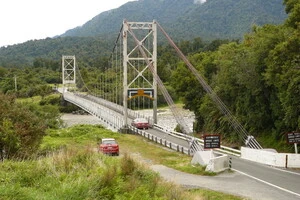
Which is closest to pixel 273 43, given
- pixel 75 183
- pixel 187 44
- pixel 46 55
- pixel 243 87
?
pixel 243 87

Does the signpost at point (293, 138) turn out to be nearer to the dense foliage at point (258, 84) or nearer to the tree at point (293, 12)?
the dense foliage at point (258, 84)

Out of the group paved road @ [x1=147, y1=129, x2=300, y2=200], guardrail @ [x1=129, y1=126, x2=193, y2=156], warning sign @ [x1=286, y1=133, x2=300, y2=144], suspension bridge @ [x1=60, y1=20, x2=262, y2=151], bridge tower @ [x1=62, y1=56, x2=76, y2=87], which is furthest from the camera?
bridge tower @ [x1=62, y1=56, x2=76, y2=87]

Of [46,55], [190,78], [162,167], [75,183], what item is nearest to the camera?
[75,183]

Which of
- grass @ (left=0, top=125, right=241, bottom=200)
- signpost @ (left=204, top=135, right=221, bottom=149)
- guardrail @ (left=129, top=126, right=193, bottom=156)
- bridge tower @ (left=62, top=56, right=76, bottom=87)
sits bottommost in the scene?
guardrail @ (left=129, top=126, right=193, bottom=156)

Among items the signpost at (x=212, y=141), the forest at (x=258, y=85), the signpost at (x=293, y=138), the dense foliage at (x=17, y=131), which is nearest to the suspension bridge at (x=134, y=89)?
the forest at (x=258, y=85)

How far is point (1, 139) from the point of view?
14281mm

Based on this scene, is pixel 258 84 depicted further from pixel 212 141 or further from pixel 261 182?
pixel 261 182

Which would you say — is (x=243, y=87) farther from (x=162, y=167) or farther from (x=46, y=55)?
(x=46, y=55)

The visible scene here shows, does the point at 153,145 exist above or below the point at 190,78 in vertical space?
below

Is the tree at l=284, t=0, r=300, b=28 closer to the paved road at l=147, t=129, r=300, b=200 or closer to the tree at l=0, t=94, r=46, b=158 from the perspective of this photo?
the paved road at l=147, t=129, r=300, b=200

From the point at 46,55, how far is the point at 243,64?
17351cm

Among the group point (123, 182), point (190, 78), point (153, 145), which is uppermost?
point (190, 78)

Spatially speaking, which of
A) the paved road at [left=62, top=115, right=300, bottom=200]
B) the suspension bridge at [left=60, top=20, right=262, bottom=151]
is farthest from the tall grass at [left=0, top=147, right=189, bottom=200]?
the suspension bridge at [left=60, top=20, right=262, bottom=151]

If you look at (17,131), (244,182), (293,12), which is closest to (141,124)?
(293,12)
